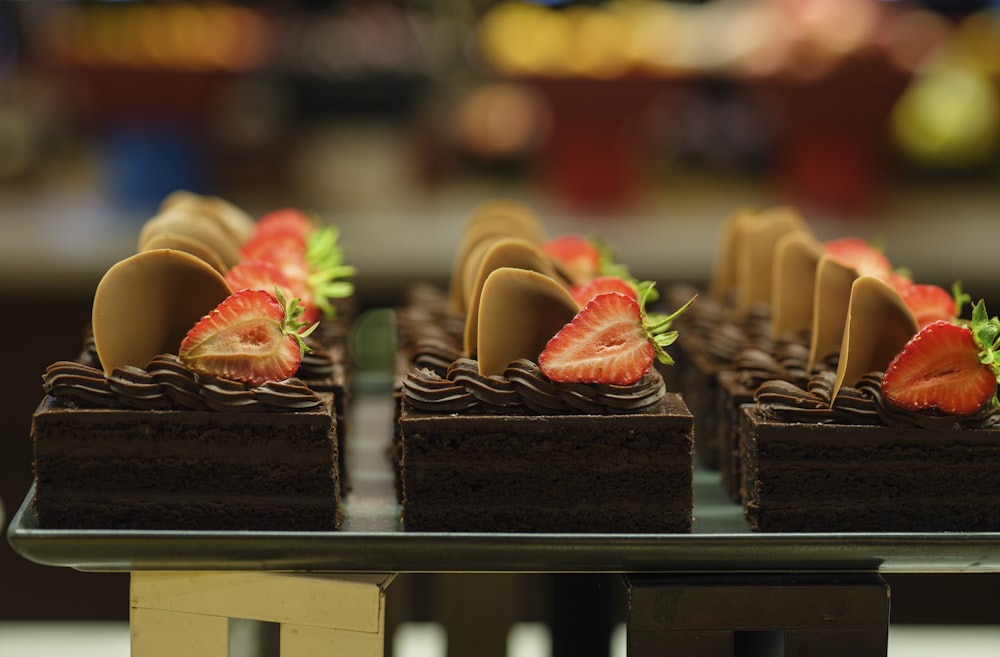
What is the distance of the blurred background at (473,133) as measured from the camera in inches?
169

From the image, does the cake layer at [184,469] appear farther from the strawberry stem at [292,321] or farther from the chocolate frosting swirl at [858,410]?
the chocolate frosting swirl at [858,410]

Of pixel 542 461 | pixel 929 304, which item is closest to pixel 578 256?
pixel 929 304

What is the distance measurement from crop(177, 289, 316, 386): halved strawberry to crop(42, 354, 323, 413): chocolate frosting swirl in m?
0.02

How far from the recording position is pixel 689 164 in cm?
557

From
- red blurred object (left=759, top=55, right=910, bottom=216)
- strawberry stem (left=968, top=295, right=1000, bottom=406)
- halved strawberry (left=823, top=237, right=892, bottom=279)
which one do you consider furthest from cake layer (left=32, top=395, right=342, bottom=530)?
red blurred object (left=759, top=55, right=910, bottom=216)

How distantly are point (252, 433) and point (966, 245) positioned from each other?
3.19 m

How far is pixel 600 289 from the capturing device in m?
2.17

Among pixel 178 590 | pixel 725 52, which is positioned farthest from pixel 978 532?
pixel 725 52

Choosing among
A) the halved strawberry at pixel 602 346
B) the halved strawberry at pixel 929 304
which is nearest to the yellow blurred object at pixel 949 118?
the halved strawberry at pixel 929 304

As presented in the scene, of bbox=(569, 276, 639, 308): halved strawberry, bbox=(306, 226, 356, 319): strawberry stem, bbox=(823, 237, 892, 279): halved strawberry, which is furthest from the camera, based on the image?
bbox=(823, 237, 892, 279): halved strawberry

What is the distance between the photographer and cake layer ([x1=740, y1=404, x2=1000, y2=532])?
192cm

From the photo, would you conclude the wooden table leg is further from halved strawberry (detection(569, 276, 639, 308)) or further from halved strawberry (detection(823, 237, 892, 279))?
halved strawberry (detection(823, 237, 892, 279))

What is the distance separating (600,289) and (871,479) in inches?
20.3

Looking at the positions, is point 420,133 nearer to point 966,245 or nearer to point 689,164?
point 689,164
